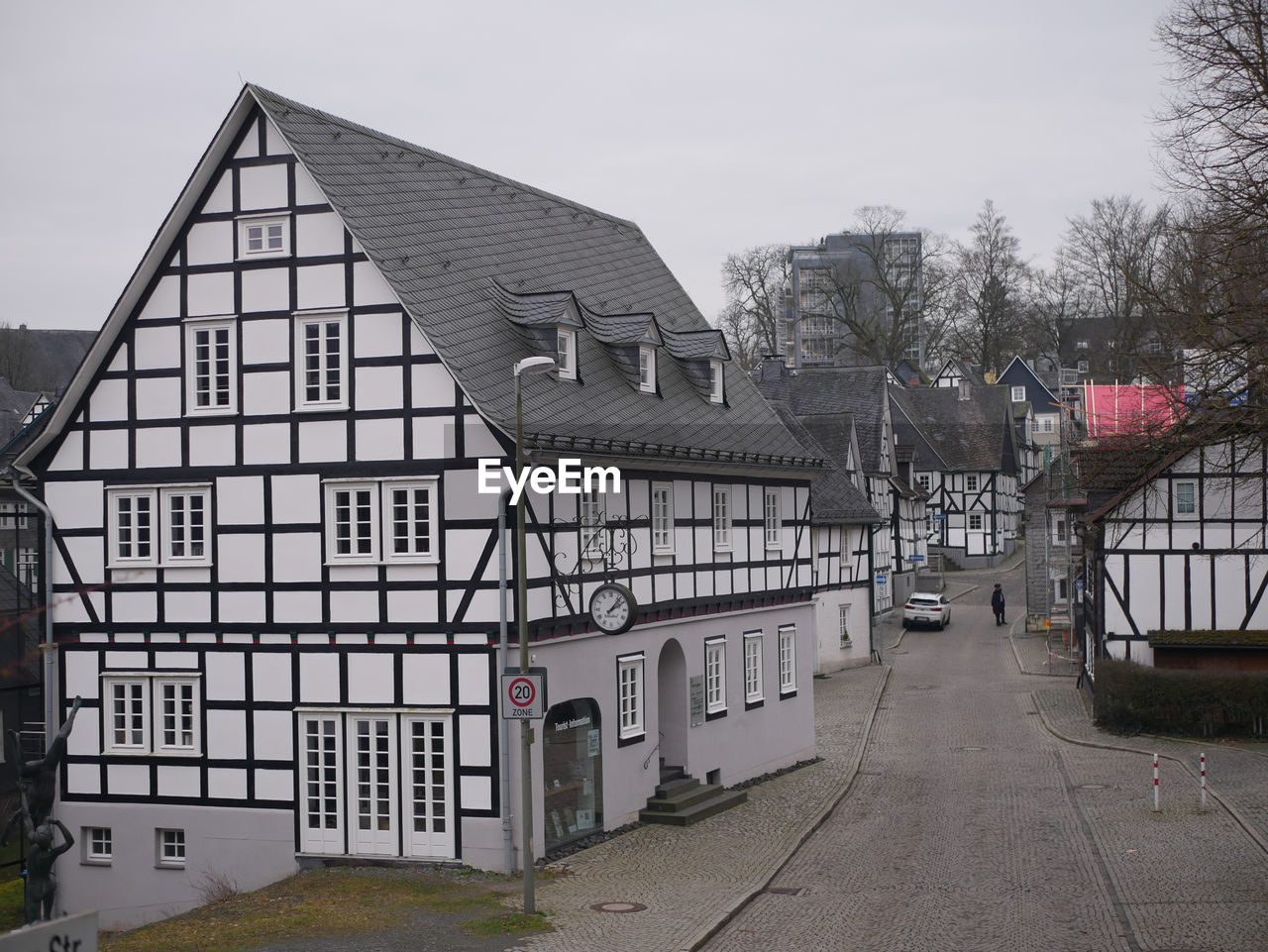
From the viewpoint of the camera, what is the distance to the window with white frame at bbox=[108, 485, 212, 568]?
69.9ft

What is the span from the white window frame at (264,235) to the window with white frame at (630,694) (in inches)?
319

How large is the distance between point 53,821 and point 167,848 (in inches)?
141

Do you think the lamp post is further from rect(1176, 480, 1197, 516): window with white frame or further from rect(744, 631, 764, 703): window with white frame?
rect(1176, 480, 1197, 516): window with white frame

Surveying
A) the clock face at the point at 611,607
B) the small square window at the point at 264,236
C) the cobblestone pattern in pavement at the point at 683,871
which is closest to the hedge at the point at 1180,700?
the cobblestone pattern in pavement at the point at 683,871

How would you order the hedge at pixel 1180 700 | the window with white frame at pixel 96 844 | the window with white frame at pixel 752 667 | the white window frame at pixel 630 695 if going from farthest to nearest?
the hedge at pixel 1180 700 → the window with white frame at pixel 752 667 → the white window frame at pixel 630 695 → the window with white frame at pixel 96 844

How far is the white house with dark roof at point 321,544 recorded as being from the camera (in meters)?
19.9

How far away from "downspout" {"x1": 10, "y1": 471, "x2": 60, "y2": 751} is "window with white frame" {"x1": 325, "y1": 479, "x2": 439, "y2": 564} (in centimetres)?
475

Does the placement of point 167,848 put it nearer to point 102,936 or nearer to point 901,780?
point 102,936

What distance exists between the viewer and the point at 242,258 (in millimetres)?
21234

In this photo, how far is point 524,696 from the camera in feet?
56.0

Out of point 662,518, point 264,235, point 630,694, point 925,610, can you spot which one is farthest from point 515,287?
point 925,610

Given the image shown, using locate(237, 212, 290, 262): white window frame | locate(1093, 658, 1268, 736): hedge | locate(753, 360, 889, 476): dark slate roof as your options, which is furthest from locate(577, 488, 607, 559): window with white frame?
locate(753, 360, 889, 476): dark slate roof

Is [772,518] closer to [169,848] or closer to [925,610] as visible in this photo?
[169,848]

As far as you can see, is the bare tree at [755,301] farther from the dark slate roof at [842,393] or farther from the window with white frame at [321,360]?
the window with white frame at [321,360]
